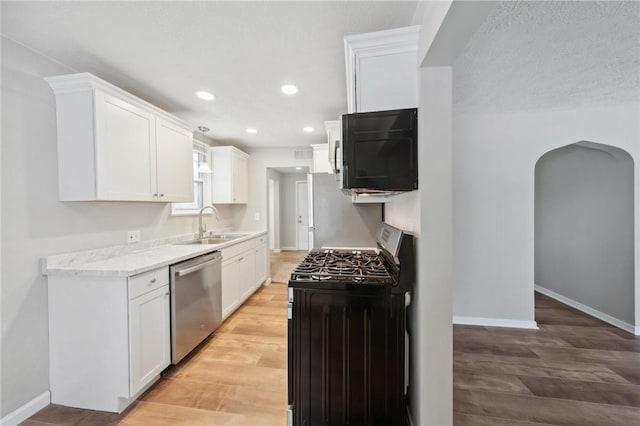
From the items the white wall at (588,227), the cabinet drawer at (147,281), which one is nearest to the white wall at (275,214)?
the cabinet drawer at (147,281)

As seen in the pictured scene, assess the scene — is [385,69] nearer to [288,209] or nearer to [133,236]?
[133,236]

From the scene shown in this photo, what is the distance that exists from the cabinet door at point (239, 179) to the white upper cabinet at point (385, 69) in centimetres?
Result: 300

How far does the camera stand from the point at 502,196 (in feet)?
9.43

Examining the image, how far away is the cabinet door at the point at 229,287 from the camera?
2.90 m

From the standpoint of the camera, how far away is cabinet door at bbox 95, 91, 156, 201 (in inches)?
73.4

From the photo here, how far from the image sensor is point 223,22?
4.88 feet

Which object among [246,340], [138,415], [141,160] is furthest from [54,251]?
[246,340]

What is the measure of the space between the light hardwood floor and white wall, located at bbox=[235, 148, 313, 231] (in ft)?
6.92

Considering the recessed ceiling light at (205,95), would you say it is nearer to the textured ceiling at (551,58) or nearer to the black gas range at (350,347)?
the black gas range at (350,347)

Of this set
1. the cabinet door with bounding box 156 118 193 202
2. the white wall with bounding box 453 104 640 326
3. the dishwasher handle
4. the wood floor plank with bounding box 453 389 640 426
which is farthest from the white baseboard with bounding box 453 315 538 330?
the cabinet door with bounding box 156 118 193 202

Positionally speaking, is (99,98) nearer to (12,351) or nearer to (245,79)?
(245,79)

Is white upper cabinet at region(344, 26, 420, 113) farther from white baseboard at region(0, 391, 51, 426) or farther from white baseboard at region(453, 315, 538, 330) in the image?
white baseboard at region(0, 391, 51, 426)

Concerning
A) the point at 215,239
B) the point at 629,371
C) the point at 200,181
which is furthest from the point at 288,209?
the point at 629,371

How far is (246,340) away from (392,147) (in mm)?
2376
